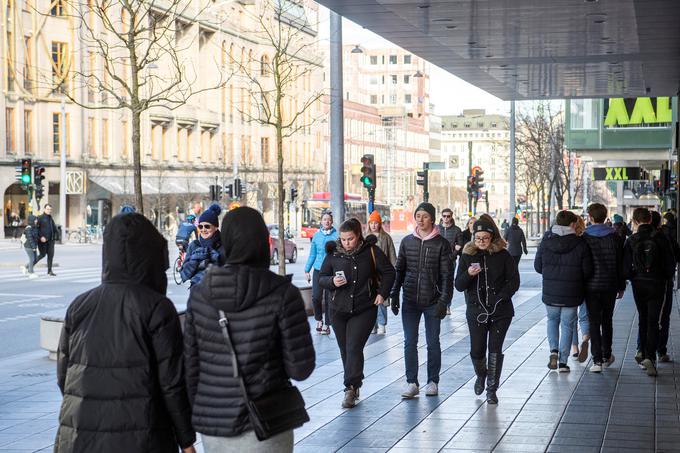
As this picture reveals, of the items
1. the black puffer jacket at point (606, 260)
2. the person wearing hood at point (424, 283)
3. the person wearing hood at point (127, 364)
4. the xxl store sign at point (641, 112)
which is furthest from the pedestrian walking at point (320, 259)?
the xxl store sign at point (641, 112)

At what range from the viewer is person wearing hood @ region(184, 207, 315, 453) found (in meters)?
5.11

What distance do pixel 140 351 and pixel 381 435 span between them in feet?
14.3

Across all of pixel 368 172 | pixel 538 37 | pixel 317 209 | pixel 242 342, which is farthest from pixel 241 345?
pixel 317 209

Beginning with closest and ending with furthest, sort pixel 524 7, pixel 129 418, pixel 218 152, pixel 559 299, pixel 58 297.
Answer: pixel 129 418
pixel 559 299
pixel 524 7
pixel 58 297
pixel 218 152

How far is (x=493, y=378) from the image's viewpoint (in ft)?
34.6

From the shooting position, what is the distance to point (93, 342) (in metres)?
5.02

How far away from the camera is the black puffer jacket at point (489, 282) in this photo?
10.5 metres

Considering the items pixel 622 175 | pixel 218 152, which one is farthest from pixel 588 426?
pixel 218 152

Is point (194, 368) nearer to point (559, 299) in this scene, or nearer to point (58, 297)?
point (559, 299)

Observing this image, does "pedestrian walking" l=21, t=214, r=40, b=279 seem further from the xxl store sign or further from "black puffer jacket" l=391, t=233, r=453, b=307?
"black puffer jacket" l=391, t=233, r=453, b=307

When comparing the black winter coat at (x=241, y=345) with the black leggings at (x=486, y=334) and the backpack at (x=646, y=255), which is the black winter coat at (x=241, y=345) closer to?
the black leggings at (x=486, y=334)

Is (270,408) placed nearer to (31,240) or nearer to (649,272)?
(649,272)

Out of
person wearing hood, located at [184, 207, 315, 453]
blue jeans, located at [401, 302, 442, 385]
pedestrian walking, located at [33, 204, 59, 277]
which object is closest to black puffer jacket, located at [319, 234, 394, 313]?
blue jeans, located at [401, 302, 442, 385]

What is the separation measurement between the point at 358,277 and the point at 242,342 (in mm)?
5175
